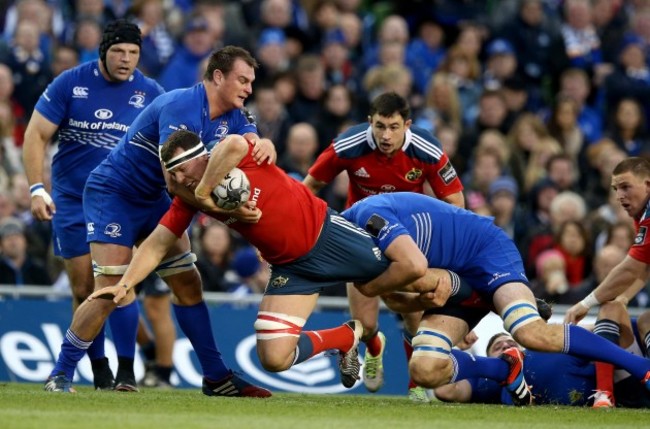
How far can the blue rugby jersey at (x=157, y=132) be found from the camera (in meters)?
11.3

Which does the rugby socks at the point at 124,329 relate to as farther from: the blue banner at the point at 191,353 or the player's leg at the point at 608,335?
the player's leg at the point at 608,335

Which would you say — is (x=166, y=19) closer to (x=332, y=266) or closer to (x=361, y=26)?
(x=361, y=26)

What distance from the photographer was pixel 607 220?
17.8m

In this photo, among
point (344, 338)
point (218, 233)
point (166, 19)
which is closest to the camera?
point (344, 338)

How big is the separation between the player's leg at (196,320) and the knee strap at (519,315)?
7.21 feet

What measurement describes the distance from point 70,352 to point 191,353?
3305 millimetres

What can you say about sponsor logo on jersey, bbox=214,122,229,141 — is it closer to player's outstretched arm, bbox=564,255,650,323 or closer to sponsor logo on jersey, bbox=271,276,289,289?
sponsor logo on jersey, bbox=271,276,289,289

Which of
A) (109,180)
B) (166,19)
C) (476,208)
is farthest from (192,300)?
(166,19)

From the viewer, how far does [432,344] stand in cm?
1108

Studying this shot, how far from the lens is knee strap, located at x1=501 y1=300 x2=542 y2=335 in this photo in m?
10.9

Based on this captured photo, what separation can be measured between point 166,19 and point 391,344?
7445 millimetres

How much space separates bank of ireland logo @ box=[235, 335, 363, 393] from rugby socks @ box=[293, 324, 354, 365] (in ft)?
10.7

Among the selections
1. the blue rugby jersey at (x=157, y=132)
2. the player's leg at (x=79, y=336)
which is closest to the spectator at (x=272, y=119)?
the blue rugby jersey at (x=157, y=132)

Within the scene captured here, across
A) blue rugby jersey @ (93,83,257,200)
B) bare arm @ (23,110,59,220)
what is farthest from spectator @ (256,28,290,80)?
blue rugby jersey @ (93,83,257,200)
